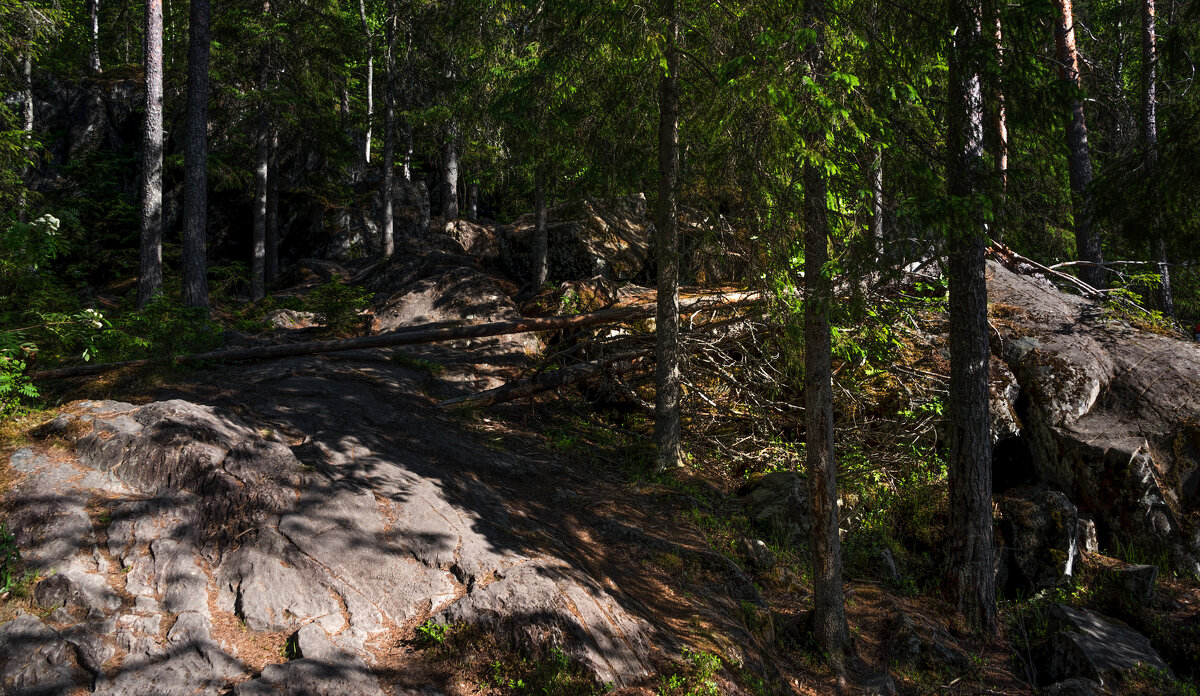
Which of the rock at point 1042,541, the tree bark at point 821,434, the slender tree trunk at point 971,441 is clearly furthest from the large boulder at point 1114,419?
the tree bark at point 821,434

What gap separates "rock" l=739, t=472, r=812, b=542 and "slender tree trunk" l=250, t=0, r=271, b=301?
1758cm

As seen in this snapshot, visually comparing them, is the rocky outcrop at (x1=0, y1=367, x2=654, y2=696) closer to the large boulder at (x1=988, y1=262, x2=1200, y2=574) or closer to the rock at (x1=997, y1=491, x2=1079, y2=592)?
the rock at (x1=997, y1=491, x2=1079, y2=592)

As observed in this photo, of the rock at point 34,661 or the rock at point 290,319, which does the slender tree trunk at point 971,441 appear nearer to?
the rock at point 34,661

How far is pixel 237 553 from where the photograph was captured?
470 cm

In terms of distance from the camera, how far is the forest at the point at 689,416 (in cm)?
461

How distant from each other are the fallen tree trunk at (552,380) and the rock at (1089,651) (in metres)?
6.67

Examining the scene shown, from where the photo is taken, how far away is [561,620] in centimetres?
495

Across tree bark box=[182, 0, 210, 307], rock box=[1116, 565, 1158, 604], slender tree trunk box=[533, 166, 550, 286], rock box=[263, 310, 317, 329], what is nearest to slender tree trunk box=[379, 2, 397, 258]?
rock box=[263, 310, 317, 329]

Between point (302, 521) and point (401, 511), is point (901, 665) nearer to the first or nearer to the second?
point (401, 511)

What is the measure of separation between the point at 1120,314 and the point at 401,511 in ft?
39.0

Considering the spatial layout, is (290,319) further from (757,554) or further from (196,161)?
(757,554)

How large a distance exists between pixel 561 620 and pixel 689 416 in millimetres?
5722

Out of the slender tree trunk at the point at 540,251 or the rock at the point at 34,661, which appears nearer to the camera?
the rock at the point at 34,661

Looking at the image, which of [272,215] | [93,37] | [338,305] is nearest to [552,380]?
[338,305]
